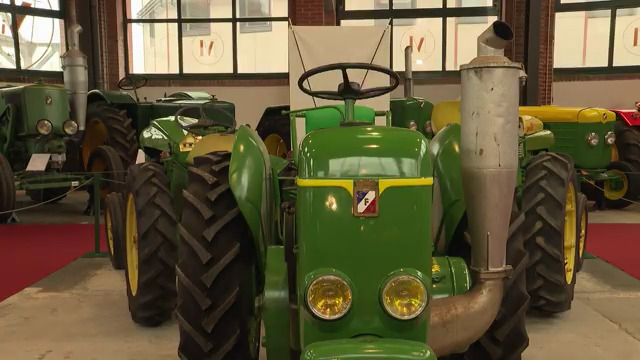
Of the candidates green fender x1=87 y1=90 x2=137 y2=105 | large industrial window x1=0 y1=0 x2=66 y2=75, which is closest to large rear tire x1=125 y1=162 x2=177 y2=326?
green fender x1=87 y1=90 x2=137 y2=105

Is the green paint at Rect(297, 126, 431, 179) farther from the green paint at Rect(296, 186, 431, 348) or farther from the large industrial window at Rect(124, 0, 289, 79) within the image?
the large industrial window at Rect(124, 0, 289, 79)

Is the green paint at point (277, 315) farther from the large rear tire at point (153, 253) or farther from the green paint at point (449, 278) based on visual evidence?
the large rear tire at point (153, 253)

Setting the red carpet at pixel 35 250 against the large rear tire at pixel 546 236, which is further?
the red carpet at pixel 35 250

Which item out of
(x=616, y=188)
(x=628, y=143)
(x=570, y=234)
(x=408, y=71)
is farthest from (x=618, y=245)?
(x=408, y=71)

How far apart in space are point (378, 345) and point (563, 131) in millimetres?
6395

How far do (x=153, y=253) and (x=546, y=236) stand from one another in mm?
2160

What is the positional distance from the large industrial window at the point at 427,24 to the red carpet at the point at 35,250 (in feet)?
21.1

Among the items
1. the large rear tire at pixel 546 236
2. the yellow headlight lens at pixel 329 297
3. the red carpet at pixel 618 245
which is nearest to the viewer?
the yellow headlight lens at pixel 329 297

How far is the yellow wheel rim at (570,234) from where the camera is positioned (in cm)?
376

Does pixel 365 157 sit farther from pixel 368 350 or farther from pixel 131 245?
pixel 131 245

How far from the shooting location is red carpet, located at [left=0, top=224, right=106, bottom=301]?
14.6 feet

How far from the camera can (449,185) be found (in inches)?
96.2

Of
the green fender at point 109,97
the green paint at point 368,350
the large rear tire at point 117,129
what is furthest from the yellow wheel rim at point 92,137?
the green paint at point 368,350

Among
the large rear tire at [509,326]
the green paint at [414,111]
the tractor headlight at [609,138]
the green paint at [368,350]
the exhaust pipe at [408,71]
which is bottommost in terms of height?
the large rear tire at [509,326]
